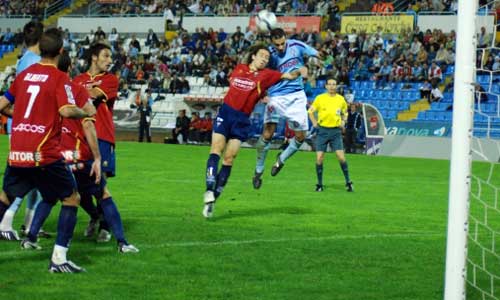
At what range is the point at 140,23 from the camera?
1909 inches

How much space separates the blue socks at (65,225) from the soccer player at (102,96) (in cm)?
160

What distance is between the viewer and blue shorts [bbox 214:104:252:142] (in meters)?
12.4

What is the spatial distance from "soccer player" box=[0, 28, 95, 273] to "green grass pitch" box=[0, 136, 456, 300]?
0.58 metres

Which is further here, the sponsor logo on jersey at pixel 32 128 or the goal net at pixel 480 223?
the sponsor logo on jersey at pixel 32 128

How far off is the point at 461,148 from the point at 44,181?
347cm

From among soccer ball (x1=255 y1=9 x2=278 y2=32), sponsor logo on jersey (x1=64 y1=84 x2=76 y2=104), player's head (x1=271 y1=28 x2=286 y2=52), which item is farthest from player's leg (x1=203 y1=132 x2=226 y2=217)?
sponsor logo on jersey (x1=64 y1=84 x2=76 y2=104)

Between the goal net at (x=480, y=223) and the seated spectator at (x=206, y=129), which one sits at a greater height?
the goal net at (x=480, y=223)

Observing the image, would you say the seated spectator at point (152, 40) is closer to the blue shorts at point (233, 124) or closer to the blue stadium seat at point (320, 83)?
the blue stadium seat at point (320, 83)

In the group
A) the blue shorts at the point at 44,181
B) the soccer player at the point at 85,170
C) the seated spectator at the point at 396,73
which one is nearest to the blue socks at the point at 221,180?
the soccer player at the point at 85,170

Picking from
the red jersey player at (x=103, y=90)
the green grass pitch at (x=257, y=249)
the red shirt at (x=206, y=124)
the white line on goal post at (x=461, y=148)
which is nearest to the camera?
the white line on goal post at (x=461, y=148)

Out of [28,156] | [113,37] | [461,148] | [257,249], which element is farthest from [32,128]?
[113,37]

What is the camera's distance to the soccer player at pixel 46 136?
7.85 metres

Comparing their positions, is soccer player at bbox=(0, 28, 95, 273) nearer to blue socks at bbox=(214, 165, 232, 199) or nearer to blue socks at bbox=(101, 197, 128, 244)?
blue socks at bbox=(101, 197, 128, 244)

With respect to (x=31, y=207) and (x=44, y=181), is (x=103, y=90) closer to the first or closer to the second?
(x=31, y=207)
